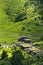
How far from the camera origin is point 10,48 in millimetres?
165250

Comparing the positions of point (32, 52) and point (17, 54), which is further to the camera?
point (32, 52)

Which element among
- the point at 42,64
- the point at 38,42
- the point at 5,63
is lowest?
the point at 38,42

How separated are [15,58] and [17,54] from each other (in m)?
1.96

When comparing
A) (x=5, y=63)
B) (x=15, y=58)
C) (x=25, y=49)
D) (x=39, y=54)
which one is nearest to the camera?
(x=5, y=63)

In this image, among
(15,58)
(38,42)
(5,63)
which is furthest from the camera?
(38,42)

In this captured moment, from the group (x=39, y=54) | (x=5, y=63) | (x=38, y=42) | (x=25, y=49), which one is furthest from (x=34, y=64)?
(x=38, y=42)

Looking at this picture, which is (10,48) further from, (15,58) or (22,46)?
(15,58)

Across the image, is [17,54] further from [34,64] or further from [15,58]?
[34,64]

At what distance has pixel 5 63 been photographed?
10144cm

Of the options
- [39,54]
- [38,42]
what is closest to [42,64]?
[39,54]

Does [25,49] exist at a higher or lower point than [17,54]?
lower

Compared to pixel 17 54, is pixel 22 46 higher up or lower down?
lower down

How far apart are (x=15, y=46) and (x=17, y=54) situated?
6210 centimetres

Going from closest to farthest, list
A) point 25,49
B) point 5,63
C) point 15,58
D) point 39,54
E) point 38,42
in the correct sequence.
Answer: point 5,63, point 15,58, point 39,54, point 25,49, point 38,42
